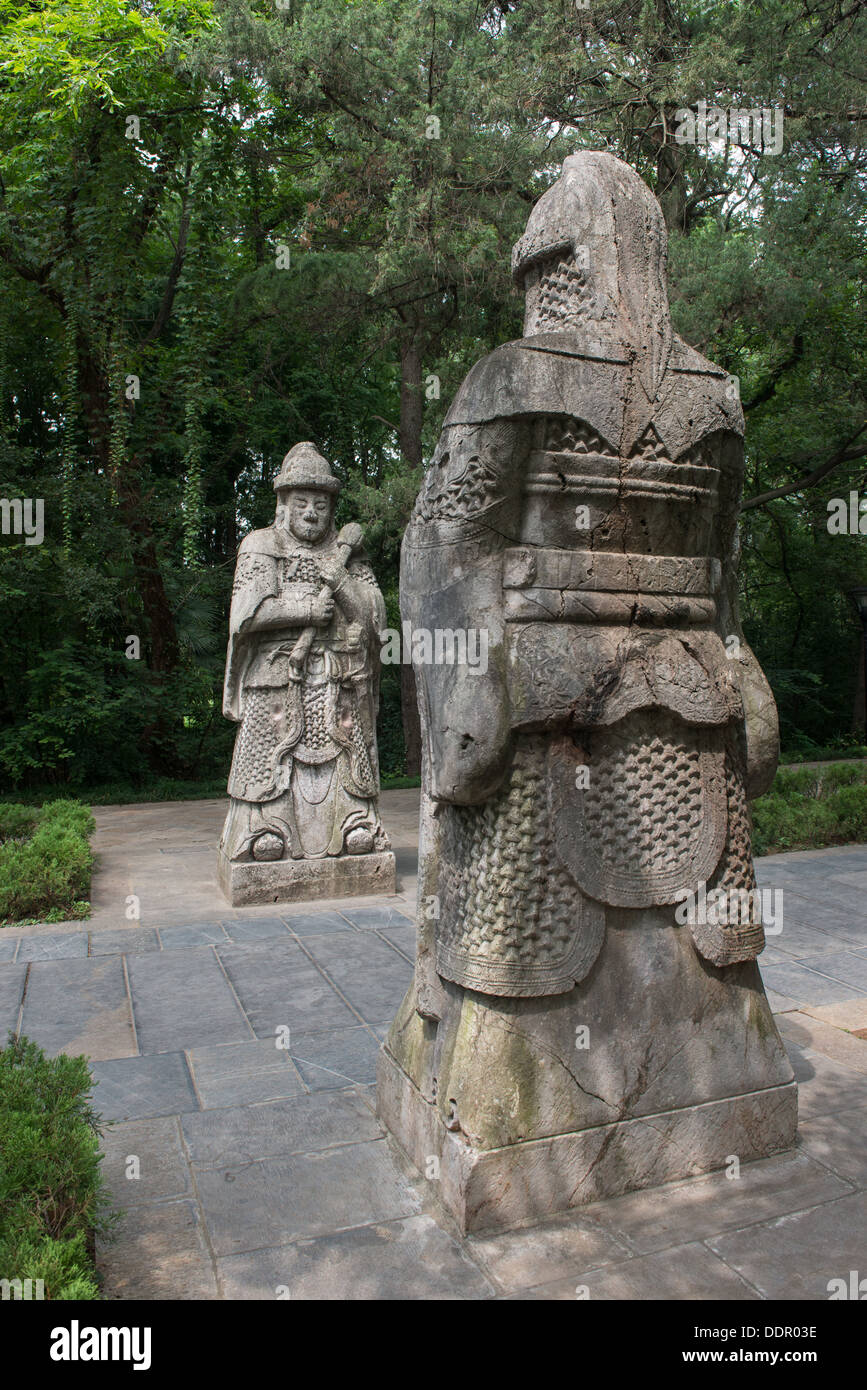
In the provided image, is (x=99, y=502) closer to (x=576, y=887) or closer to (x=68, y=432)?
(x=68, y=432)

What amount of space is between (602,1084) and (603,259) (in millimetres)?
2446

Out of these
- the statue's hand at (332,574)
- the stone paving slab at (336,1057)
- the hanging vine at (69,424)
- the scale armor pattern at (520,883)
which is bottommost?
the stone paving slab at (336,1057)

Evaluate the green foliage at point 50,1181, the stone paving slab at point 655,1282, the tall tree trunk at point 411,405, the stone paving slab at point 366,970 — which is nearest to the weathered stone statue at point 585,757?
the stone paving slab at point 655,1282

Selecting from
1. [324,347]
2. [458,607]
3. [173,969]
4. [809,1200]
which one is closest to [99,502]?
[324,347]

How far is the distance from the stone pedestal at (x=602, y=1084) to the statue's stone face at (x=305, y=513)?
4.34 metres

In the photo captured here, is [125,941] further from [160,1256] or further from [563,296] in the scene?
[563,296]

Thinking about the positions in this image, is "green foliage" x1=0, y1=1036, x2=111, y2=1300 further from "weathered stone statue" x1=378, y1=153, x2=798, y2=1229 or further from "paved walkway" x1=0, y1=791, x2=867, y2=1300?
"weathered stone statue" x1=378, y1=153, x2=798, y2=1229

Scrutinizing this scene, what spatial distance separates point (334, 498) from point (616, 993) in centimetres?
493

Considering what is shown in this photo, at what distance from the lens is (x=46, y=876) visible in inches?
262

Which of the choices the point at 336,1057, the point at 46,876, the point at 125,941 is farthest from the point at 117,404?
the point at 336,1057

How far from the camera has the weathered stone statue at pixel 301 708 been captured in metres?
6.82

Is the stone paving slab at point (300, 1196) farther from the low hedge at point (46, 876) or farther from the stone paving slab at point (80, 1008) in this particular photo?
the low hedge at point (46, 876)

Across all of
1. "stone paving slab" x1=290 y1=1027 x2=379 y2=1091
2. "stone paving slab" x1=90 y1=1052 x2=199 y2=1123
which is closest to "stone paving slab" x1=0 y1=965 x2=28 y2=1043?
"stone paving slab" x1=90 y1=1052 x2=199 y2=1123

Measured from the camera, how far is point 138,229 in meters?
13.5
